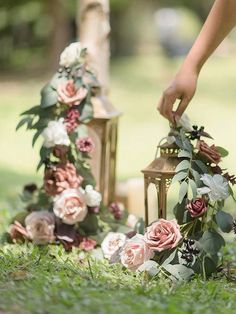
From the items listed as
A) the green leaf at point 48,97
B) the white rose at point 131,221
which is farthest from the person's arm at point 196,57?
the white rose at point 131,221

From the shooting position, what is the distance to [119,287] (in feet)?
10.4

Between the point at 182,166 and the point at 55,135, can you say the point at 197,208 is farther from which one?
the point at 55,135

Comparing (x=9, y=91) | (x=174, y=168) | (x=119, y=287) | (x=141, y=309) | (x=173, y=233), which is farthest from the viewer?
(x=9, y=91)

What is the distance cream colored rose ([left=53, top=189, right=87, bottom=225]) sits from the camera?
4117 mm

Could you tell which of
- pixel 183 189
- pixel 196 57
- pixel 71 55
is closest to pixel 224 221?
pixel 183 189

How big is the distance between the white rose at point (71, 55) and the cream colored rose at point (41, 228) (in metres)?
0.78

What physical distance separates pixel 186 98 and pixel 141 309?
4.12 ft

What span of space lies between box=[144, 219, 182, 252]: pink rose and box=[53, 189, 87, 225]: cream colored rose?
70cm

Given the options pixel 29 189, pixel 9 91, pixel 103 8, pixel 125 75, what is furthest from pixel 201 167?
pixel 125 75

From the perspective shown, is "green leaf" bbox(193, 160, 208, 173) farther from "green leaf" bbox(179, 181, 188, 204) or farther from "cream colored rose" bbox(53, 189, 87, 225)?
"cream colored rose" bbox(53, 189, 87, 225)

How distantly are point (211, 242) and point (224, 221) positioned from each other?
4.0 inches

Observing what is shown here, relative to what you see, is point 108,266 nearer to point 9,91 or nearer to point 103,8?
point 103,8

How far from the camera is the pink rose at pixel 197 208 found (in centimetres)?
352

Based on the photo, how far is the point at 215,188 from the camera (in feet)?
11.6
